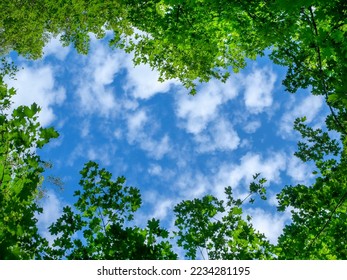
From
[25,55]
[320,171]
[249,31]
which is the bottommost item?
[320,171]

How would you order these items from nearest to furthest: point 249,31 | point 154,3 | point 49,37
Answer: point 249,31 < point 154,3 < point 49,37

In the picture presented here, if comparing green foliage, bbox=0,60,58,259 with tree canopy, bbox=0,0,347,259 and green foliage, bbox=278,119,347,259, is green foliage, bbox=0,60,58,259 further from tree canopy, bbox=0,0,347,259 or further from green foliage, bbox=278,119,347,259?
green foliage, bbox=278,119,347,259

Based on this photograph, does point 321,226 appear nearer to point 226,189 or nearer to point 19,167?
point 226,189

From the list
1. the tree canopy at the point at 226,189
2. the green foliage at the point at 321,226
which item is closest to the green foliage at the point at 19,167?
the tree canopy at the point at 226,189

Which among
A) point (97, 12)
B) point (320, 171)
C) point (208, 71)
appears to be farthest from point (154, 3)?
point (320, 171)

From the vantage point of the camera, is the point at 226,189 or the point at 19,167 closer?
the point at 19,167

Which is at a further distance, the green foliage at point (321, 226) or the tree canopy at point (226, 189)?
the green foliage at point (321, 226)

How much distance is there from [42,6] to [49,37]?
7.61m

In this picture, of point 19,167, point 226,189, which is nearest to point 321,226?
point 226,189

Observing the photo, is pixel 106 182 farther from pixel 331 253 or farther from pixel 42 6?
pixel 42 6

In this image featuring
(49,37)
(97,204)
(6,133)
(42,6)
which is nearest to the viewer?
(6,133)

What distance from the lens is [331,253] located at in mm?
8266

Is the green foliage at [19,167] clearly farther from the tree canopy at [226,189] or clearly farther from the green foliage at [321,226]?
the green foliage at [321,226]

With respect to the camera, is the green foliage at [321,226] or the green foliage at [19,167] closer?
the green foliage at [19,167]
